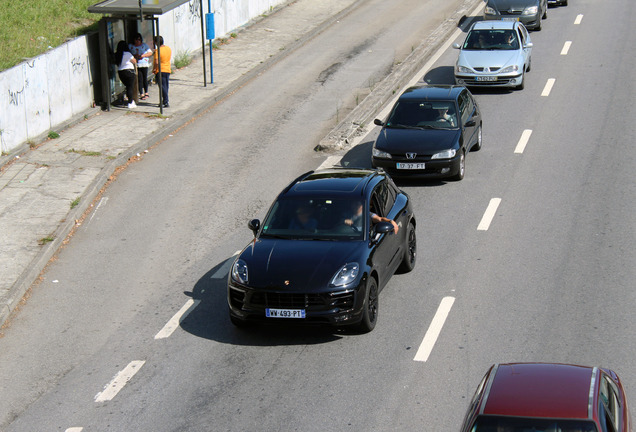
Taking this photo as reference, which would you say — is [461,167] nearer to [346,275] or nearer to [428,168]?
[428,168]

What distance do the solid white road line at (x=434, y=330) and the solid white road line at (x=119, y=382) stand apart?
3323 millimetres

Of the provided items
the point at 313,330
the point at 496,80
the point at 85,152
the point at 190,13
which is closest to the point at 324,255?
the point at 313,330

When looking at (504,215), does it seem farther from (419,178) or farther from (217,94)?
(217,94)

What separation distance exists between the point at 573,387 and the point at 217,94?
58.3 ft

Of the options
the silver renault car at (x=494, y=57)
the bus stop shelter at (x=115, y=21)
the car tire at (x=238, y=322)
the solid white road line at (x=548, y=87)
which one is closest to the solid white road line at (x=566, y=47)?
the silver renault car at (x=494, y=57)

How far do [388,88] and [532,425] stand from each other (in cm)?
1768

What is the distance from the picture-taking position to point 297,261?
1122 cm

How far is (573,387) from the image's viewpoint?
7.32 m

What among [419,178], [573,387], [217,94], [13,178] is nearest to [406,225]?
[419,178]

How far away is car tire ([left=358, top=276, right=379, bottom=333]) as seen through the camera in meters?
11.1

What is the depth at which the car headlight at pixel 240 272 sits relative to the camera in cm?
1122

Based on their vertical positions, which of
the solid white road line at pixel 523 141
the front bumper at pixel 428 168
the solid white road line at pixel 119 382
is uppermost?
the front bumper at pixel 428 168

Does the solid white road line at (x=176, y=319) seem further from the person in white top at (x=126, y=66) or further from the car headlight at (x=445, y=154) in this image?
the person in white top at (x=126, y=66)

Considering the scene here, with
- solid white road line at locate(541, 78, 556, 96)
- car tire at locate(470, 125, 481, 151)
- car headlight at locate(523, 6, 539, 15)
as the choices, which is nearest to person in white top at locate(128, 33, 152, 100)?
car tire at locate(470, 125, 481, 151)
